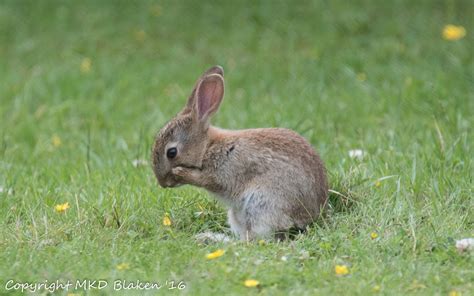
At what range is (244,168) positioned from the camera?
6047mm

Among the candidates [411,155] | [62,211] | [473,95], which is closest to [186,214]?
[62,211]

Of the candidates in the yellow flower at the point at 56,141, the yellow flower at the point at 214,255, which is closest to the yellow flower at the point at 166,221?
the yellow flower at the point at 214,255

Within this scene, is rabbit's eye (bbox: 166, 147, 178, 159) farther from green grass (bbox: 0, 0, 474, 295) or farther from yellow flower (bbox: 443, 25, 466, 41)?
yellow flower (bbox: 443, 25, 466, 41)

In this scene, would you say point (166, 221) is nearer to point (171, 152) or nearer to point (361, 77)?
point (171, 152)

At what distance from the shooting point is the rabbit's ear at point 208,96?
6250 mm

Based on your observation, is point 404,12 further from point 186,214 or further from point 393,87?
point 186,214

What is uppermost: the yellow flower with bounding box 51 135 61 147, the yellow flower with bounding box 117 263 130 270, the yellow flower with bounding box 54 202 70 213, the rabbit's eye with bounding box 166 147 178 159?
the rabbit's eye with bounding box 166 147 178 159

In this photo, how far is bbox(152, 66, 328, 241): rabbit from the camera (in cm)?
588

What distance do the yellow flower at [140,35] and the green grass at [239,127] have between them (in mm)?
23

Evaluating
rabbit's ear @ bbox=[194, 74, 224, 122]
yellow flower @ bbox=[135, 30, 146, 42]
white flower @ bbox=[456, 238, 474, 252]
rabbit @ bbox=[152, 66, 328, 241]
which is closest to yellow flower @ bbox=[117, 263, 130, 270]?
rabbit @ bbox=[152, 66, 328, 241]

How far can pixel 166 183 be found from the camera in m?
6.17

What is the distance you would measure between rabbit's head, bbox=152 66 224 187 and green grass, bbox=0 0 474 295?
276 millimetres

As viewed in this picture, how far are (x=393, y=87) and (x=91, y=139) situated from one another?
3.20 m

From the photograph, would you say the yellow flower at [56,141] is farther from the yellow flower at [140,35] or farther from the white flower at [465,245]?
the white flower at [465,245]
